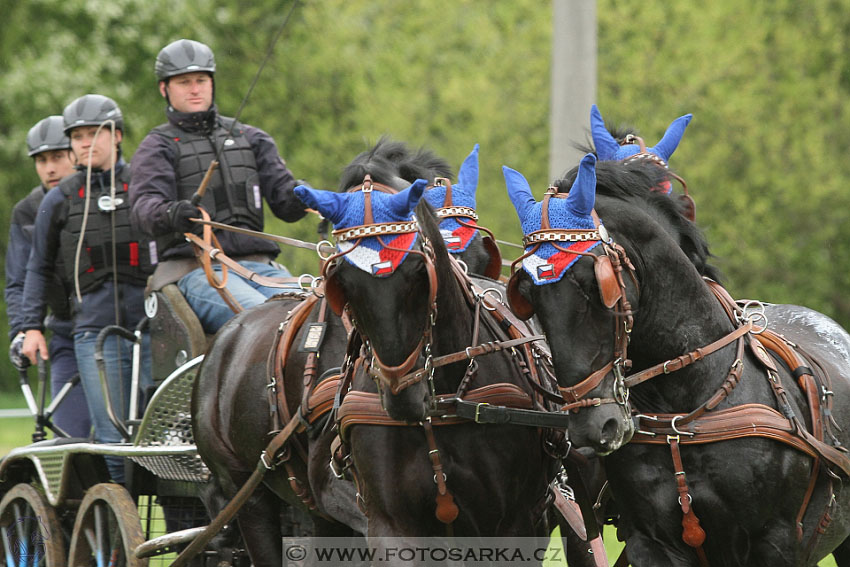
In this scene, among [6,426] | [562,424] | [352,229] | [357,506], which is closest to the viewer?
[352,229]

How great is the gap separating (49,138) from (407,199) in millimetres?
4837

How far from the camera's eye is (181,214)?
5824 millimetres

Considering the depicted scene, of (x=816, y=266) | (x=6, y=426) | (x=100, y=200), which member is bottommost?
(x=6, y=426)

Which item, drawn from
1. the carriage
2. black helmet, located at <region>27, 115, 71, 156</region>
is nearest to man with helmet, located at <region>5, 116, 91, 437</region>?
black helmet, located at <region>27, 115, 71, 156</region>

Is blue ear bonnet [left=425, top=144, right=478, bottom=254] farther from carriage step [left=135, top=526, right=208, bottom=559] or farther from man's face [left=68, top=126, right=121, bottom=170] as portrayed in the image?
man's face [left=68, top=126, right=121, bottom=170]

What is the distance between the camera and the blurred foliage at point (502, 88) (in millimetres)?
17828

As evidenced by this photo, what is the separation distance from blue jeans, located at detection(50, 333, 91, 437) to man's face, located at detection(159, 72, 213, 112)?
5.81 feet

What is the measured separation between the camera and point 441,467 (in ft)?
13.8

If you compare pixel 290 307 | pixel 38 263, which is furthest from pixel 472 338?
pixel 38 263

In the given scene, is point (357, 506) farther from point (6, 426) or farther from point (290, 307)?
point (6, 426)

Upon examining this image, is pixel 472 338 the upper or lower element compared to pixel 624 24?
lower

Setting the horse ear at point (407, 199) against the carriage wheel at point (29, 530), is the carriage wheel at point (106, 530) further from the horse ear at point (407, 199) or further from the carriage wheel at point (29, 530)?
the horse ear at point (407, 199)

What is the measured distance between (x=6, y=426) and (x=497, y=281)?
1428 centimetres

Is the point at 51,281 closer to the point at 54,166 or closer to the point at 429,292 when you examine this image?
the point at 54,166
